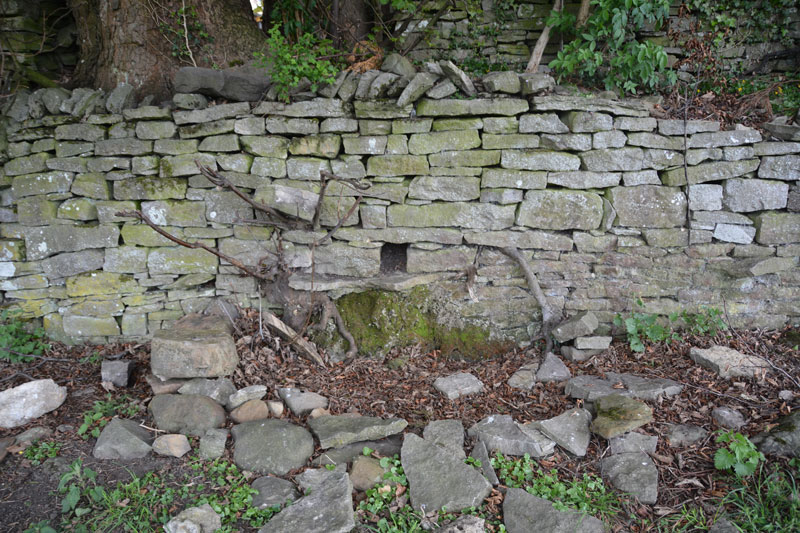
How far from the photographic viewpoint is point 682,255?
409cm

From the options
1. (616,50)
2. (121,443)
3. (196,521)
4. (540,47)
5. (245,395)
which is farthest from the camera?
(540,47)

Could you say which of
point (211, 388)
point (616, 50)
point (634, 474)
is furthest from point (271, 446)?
point (616, 50)

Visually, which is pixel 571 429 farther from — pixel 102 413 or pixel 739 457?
pixel 102 413

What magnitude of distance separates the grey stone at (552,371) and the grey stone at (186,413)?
231 centimetres

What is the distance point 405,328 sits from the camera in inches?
164

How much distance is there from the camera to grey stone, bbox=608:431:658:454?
2.87m

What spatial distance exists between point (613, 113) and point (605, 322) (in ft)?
5.71

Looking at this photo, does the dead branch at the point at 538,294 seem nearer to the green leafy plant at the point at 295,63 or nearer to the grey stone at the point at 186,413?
the green leafy plant at the point at 295,63

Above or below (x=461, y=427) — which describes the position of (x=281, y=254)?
above

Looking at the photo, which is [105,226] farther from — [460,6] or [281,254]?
[460,6]

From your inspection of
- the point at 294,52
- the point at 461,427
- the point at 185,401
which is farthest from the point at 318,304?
the point at 294,52

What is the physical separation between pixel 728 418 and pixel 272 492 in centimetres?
277

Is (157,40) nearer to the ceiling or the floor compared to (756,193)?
nearer to the ceiling

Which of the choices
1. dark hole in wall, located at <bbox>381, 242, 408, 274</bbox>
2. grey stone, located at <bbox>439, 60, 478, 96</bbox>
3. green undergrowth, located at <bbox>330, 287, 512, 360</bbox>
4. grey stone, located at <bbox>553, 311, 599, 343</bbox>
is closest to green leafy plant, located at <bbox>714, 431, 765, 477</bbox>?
grey stone, located at <bbox>553, 311, 599, 343</bbox>
